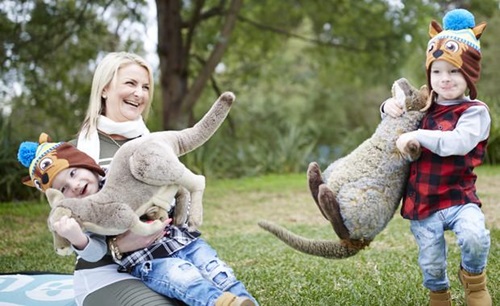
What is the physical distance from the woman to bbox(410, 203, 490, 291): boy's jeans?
3.87 feet

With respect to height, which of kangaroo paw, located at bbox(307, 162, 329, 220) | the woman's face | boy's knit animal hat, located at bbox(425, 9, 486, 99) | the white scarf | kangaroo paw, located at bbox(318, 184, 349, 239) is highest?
boy's knit animal hat, located at bbox(425, 9, 486, 99)

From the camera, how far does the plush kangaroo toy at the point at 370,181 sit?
2.75 metres

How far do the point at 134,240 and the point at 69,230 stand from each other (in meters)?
0.33

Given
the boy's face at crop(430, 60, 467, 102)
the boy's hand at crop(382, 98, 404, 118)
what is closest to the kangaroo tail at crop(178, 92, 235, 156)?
the boy's hand at crop(382, 98, 404, 118)

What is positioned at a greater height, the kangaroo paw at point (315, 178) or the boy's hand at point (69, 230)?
the kangaroo paw at point (315, 178)

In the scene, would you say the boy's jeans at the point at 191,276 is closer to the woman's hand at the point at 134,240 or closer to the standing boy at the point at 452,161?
the woman's hand at the point at 134,240

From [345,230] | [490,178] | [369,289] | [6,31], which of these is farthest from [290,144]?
[345,230]

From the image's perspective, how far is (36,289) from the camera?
141 inches

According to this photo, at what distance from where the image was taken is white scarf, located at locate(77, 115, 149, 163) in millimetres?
2899

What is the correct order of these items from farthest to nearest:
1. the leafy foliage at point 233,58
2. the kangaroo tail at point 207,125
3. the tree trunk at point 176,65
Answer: the tree trunk at point 176,65, the leafy foliage at point 233,58, the kangaroo tail at point 207,125

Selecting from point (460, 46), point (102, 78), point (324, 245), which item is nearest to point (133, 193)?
point (102, 78)

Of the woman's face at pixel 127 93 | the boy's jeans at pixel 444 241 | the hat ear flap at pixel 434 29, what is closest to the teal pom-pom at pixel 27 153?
the woman's face at pixel 127 93

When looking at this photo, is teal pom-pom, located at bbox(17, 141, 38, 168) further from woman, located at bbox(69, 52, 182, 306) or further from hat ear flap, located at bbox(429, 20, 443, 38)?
hat ear flap, located at bbox(429, 20, 443, 38)

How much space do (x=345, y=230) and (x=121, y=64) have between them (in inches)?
52.2
